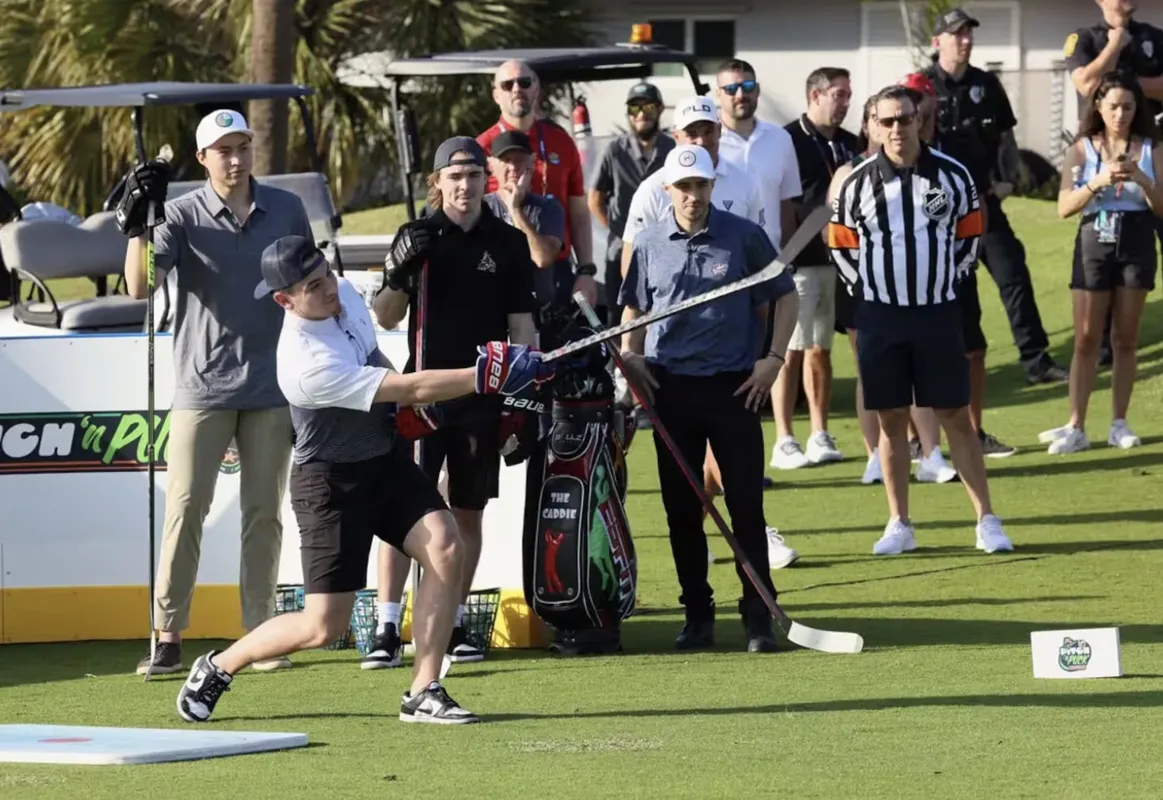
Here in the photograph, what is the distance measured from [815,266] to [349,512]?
6354mm

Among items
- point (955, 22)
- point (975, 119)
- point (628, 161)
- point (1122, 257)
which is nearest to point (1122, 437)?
point (1122, 257)

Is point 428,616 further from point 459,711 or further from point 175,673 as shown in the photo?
point 175,673

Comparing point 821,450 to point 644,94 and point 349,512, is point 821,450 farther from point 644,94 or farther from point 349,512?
point 349,512

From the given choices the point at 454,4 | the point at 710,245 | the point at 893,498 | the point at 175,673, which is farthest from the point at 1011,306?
the point at 454,4

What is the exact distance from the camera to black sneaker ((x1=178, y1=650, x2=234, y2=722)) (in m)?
7.55

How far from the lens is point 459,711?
24.3 ft

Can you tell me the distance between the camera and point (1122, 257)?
12789 millimetres

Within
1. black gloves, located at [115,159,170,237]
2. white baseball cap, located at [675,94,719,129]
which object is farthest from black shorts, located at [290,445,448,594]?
white baseball cap, located at [675,94,719,129]

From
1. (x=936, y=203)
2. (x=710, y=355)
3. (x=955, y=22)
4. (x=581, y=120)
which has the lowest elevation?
(x=710, y=355)

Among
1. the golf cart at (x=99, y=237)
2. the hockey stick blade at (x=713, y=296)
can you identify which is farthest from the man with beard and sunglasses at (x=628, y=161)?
the hockey stick blade at (x=713, y=296)

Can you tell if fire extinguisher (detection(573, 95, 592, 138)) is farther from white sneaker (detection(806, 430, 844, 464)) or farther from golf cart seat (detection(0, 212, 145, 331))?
golf cart seat (detection(0, 212, 145, 331))

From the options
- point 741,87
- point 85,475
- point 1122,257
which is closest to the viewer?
point 85,475

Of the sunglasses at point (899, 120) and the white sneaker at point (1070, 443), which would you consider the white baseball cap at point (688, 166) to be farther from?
the white sneaker at point (1070, 443)

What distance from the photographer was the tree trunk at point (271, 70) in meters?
20.6
